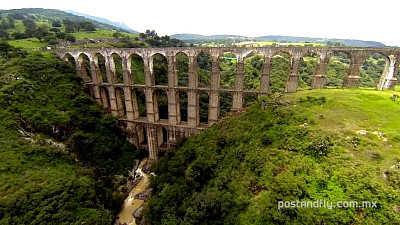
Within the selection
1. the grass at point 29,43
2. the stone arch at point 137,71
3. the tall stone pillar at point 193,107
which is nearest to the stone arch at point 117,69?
the stone arch at point 137,71

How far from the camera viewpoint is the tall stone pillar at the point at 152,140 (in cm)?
3956

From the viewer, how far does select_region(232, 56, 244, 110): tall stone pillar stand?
105ft

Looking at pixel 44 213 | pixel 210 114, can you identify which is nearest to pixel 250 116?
pixel 210 114

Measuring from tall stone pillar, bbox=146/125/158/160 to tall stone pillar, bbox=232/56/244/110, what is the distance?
603 inches

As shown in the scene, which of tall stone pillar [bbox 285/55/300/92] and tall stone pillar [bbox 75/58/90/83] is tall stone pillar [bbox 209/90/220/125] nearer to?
tall stone pillar [bbox 285/55/300/92]

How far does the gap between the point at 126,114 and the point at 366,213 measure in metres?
38.5

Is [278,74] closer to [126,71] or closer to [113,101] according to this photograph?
[126,71]

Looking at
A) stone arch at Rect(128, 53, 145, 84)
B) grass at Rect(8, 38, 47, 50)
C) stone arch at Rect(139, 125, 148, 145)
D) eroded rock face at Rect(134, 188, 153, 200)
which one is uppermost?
grass at Rect(8, 38, 47, 50)

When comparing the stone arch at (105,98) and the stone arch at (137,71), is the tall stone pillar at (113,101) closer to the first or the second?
the stone arch at (105,98)

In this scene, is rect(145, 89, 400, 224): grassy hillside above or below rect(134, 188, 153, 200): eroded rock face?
above

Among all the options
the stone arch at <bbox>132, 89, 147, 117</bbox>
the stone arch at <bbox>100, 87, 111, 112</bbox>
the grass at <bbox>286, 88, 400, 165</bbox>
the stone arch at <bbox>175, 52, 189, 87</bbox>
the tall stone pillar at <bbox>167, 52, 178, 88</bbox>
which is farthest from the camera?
the stone arch at <bbox>175, 52, 189, 87</bbox>

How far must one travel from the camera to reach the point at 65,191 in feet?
78.0

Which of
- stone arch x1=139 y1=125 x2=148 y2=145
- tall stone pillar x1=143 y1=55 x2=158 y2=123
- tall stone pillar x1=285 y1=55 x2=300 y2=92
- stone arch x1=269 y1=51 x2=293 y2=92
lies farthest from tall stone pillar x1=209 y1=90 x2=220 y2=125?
stone arch x1=269 y1=51 x2=293 y2=92

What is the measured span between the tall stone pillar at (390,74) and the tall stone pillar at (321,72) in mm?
7703
